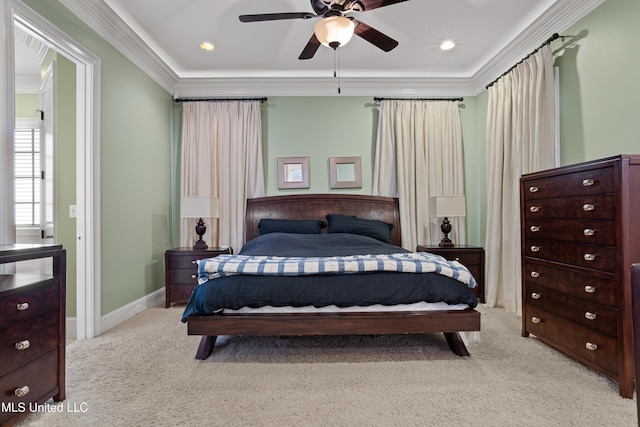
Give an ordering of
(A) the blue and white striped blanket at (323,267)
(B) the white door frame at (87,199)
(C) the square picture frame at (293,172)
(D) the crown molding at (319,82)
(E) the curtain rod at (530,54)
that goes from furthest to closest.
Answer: (C) the square picture frame at (293,172), (D) the crown molding at (319,82), (E) the curtain rod at (530,54), (B) the white door frame at (87,199), (A) the blue and white striped blanket at (323,267)

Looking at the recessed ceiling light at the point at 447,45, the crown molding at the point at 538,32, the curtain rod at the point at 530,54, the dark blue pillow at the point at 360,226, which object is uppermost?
the recessed ceiling light at the point at 447,45

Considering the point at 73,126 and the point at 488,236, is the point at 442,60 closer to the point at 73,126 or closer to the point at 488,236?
the point at 488,236

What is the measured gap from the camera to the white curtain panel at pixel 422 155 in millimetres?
4152

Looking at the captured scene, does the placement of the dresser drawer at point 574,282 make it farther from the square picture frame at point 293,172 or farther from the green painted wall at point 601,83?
the square picture frame at point 293,172

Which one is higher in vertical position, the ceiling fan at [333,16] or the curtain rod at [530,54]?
the curtain rod at [530,54]

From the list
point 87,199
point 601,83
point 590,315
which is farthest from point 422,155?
point 87,199

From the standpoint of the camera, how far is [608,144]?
238 cm

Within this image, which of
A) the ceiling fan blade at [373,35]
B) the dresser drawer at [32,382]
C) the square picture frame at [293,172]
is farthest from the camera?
the square picture frame at [293,172]

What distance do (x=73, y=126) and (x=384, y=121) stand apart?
3.46 meters

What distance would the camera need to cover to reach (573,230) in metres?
2.12

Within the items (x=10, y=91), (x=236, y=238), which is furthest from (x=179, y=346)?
(x=10, y=91)

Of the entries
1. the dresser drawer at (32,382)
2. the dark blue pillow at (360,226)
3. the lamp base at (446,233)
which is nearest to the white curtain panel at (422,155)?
the lamp base at (446,233)

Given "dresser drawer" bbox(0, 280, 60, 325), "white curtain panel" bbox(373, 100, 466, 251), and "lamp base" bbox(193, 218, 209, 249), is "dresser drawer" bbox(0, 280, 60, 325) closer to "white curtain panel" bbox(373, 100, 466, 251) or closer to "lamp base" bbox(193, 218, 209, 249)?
"lamp base" bbox(193, 218, 209, 249)

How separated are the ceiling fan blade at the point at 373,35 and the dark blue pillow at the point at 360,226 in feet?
6.44
